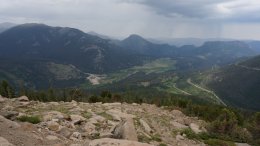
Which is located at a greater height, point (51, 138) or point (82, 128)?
point (51, 138)

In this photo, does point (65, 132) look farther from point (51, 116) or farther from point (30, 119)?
point (51, 116)

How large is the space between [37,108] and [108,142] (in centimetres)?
2773

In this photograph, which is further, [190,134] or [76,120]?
[190,134]

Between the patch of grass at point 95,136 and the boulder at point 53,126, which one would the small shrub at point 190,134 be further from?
the boulder at point 53,126

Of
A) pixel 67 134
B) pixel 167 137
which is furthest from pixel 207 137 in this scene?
pixel 67 134

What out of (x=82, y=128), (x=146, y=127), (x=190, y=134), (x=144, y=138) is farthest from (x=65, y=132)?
(x=190, y=134)

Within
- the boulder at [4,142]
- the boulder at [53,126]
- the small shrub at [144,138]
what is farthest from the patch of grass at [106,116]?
the boulder at [4,142]

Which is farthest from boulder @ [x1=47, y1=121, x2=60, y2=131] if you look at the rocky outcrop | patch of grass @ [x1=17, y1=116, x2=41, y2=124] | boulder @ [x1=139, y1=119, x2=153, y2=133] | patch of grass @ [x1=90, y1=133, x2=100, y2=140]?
boulder @ [x1=139, y1=119, x2=153, y2=133]

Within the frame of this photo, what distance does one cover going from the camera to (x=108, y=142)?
26.5 meters

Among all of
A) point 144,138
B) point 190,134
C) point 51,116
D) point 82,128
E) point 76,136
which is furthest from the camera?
point 190,134

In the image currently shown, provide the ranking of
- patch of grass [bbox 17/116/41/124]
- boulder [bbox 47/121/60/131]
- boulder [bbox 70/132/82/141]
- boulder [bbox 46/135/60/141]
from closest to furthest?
1. boulder [bbox 46/135/60/141]
2. boulder [bbox 70/132/82/141]
3. boulder [bbox 47/121/60/131]
4. patch of grass [bbox 17/116/41/124]

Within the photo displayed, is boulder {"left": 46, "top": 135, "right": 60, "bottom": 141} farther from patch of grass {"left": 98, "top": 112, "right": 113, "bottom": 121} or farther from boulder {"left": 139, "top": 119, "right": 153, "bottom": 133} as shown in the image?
boulder {"left": 139, "top": 119, "right": 153, "bottom": 133}

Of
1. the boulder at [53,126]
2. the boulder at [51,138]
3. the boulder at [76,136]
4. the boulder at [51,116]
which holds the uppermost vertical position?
the boulder at [51,138]

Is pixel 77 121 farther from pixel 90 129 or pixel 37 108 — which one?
pixel 37 108
